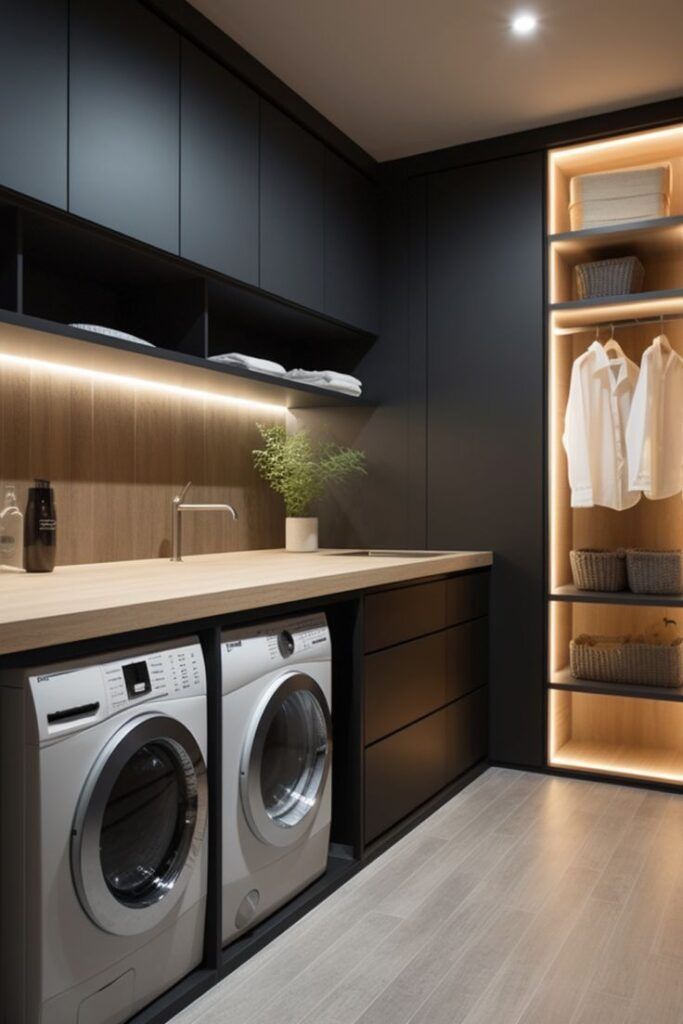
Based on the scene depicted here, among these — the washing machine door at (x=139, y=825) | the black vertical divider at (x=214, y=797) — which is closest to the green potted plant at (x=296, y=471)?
the black vertical divider at (x=214, y=797)

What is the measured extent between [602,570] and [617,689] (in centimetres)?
49

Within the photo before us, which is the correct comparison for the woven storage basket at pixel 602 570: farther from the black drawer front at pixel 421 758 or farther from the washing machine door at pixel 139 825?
the washing machine door at pixel 139 825

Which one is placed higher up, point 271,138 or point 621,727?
point 271,138

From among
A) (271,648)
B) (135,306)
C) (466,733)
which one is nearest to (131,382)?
(135,306)

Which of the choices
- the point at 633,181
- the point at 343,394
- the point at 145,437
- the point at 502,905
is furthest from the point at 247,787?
the point at 633,181

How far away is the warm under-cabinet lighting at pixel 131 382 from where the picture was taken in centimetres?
Result: 264

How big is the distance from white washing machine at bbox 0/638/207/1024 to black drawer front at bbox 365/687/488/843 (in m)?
0.86

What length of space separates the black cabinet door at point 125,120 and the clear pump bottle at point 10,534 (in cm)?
87

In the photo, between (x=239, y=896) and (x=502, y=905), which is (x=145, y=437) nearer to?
(x=239, y=896)

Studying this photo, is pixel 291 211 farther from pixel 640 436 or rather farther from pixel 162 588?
pixel 162 588

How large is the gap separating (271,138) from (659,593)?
7.59 feet

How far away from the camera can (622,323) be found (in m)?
3.79

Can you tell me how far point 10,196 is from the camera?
6.77 ft

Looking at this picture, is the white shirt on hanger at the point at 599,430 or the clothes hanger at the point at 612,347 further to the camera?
the clothes hanger at the point at 612,347
